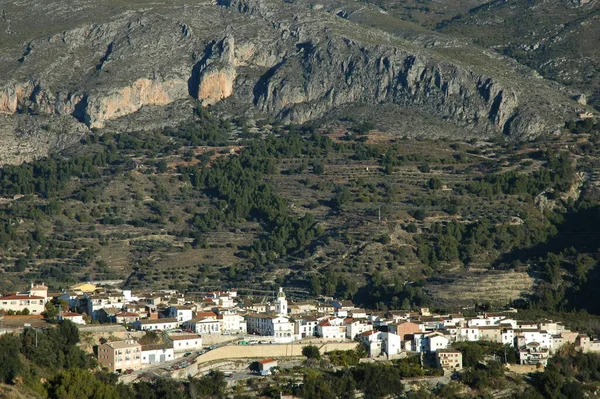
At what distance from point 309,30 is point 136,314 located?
71241 mm

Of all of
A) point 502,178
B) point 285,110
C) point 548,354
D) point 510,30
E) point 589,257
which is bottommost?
point 548,354

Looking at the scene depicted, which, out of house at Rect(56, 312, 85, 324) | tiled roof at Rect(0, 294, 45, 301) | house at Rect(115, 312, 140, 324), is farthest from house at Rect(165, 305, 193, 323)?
tiled roof at Rect(0, 294, 45, 301)

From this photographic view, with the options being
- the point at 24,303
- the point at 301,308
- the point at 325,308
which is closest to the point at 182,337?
the point at 24,303

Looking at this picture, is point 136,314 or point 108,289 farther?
point 108,289

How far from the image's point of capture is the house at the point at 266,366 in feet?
250

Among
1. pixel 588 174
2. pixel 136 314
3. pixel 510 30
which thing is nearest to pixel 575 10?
pixel 510 30

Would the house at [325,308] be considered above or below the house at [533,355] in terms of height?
above

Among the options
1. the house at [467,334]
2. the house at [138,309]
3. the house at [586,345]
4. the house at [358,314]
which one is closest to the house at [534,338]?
the house at [586,345]

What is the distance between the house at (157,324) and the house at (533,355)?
60.0ft

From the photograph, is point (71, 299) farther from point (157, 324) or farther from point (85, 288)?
point (85, 288)

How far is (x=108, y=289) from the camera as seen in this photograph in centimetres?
9856

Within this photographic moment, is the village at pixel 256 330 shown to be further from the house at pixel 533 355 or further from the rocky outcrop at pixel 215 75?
the rocky outcrop at pixel 215 75

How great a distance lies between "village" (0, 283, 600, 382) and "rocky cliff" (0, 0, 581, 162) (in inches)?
1980

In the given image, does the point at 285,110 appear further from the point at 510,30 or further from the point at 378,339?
the point at 378,339
